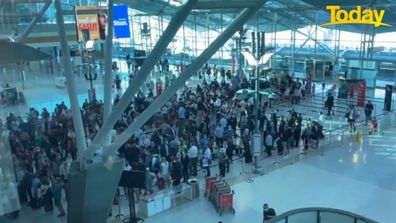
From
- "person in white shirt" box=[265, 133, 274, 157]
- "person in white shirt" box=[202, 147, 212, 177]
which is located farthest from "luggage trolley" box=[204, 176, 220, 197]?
"person in white shirt" box=[265, 133, 274, 157]

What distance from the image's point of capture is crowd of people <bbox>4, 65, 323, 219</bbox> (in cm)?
1184

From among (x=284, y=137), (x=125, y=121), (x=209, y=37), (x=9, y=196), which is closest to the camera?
(x=9, y=196)

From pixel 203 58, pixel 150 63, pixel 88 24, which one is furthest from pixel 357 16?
pixel 150 63

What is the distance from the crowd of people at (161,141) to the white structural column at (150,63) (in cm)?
352

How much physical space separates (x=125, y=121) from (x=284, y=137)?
6653 mm

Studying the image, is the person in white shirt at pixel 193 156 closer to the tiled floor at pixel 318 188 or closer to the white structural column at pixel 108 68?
the tiled floor at pixel 318 188

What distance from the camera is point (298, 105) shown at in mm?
24328

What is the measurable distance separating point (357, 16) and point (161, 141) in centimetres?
1699

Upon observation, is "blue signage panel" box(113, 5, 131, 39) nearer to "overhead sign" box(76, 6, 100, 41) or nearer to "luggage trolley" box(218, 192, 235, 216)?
"overhead sign" box(76, 6, 100, 41)

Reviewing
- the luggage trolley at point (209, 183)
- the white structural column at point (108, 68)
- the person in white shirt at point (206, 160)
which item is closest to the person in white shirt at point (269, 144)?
the person in white shirt at point (206, 160)

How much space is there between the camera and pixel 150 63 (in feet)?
24.8

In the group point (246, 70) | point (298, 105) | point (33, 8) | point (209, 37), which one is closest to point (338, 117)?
point (298, 105)

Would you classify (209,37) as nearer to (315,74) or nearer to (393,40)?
(315,74)

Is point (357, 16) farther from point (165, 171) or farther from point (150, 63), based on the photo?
point (150, 63)
